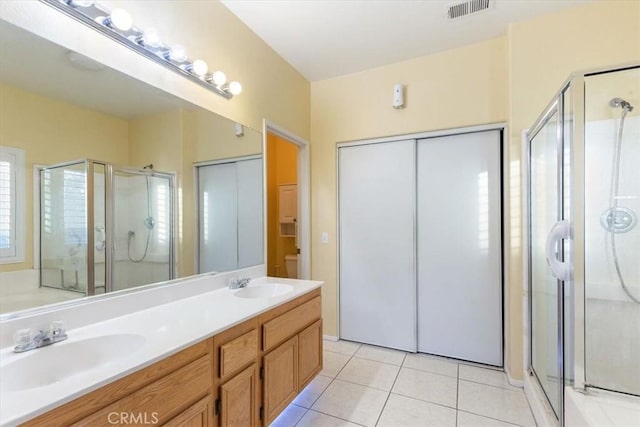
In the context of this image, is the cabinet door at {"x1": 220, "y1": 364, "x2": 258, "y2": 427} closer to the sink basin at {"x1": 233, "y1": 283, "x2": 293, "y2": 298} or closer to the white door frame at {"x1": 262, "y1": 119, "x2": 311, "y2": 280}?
the sink basin at {"x1": 233, "y1": 283, "x2": 293, "y2": 298}

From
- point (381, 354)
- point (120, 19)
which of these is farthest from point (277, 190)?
point (120, 19)

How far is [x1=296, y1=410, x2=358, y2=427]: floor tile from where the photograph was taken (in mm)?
1790

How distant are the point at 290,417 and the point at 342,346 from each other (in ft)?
3.74

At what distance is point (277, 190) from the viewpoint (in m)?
4.25

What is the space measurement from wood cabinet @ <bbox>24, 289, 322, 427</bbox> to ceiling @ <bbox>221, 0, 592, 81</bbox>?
2015 millimetres

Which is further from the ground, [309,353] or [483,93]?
[483,93]

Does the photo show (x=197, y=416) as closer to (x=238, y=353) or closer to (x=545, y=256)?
(x=238, y=353)

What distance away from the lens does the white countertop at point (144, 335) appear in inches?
28.6

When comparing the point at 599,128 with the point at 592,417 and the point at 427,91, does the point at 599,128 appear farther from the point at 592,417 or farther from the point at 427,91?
the point at 592,417

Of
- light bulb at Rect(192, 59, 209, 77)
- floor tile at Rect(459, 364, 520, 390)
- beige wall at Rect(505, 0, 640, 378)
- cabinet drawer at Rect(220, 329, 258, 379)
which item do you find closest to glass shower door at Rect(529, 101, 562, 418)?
beige wall at Rect(505, 0, 640, 378)

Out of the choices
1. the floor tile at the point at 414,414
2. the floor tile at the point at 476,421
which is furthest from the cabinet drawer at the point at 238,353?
the floor tile at the point at 476,421

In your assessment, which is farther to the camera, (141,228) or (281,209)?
(281,209)

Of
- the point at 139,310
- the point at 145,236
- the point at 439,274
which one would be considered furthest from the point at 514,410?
the point at 145,236

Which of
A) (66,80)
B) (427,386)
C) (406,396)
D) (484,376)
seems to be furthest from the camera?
(484,376)
